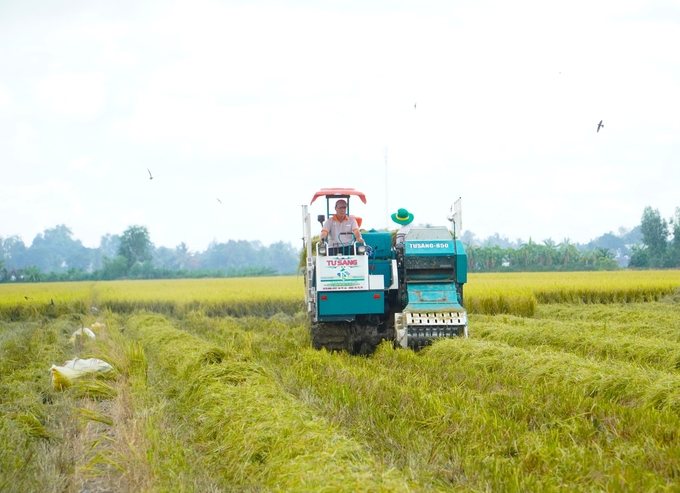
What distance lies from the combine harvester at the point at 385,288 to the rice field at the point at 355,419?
2.46 ft

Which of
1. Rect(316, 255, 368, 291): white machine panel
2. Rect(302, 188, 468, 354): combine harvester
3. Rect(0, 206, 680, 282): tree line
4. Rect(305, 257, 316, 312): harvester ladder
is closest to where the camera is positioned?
Rect(302, 188, 468, 354): combine harvester

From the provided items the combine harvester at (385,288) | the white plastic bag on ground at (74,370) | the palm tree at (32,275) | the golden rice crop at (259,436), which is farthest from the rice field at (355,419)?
the palm tree at (32,275)

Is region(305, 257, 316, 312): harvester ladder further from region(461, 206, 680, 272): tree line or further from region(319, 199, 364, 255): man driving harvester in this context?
region(461, 206, 680, 272): tree line

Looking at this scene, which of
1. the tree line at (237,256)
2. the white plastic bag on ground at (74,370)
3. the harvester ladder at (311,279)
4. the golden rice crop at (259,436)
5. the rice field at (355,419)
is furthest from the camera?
the tree line at (237,256)

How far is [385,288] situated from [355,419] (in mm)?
5442

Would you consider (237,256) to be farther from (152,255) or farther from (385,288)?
(385,288)

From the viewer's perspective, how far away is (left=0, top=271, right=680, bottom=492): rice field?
4324 millimetres

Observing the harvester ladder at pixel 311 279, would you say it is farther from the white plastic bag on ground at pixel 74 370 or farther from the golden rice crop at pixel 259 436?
the white plastic bag on ground at pixel 74 370

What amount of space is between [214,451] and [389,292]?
256 inches

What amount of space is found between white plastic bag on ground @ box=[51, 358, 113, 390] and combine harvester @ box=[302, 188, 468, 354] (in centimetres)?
320

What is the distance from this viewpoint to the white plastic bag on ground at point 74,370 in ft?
25.9

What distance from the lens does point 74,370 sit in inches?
324

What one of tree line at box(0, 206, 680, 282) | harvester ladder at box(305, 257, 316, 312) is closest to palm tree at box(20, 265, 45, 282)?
tree line at box(0, 206, 680, 282)

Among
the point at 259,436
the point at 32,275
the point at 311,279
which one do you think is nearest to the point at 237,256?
the point at 32,275
